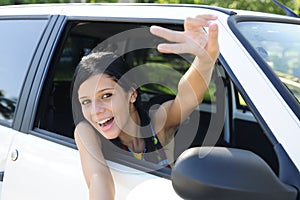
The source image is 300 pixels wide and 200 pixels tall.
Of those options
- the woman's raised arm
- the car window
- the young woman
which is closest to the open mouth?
the young woman

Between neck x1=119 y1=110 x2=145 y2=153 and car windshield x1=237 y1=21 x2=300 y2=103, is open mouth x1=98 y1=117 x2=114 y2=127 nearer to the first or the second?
neck x1=119 y1=110 x2=145 y2=153

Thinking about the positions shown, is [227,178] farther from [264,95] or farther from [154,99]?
[154,99]

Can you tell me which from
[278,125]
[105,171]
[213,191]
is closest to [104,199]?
[105,171]

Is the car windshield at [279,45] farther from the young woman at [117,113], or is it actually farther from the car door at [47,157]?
the car door at [47,157]

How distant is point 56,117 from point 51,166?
0.68 meters

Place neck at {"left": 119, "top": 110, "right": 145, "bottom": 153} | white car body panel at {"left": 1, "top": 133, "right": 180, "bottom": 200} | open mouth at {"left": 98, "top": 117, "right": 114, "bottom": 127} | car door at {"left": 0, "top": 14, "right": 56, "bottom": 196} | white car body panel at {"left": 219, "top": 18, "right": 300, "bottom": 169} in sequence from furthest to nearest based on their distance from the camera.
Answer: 1. car door at {"left": 0, "top": 14, "right": 56, "bottom": 196}
2. neck at {"left": 119, "top": 110, "right": 145, "bottom": 153}
3. open mouth at {"left": 98, "top": 117, "right": 114, "bottom": 127}
4. white car body panel at {"left": 1, "top": 133, "right": 180, "bottom": 200}
5. white car body panel at {"left": 219, "top": 18, "right": 300, "bottom": 169}

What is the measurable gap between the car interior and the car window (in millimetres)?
167

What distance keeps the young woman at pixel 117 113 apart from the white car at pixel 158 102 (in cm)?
7

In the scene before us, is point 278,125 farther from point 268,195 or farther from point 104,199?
point 104,199

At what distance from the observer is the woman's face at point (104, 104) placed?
6.05 ft

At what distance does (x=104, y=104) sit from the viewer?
1.85 metres

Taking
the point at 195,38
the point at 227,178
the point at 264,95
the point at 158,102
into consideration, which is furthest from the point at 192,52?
the point at 158,102

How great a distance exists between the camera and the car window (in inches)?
94.4

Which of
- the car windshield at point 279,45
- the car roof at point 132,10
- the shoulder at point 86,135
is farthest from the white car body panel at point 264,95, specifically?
the shoulder at point 86,135
